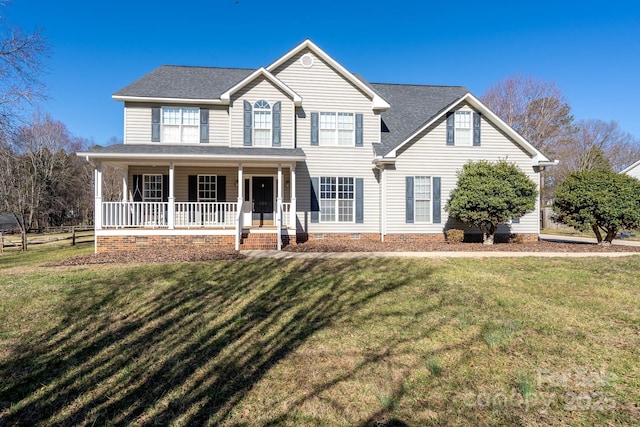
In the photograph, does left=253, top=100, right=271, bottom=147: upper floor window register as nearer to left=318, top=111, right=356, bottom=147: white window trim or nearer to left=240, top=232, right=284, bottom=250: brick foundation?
left=318, top=111, right=356, bottom=147: white window trim

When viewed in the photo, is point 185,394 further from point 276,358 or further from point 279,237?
point 279,237

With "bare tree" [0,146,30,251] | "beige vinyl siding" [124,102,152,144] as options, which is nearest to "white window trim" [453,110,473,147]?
"beige vinyl siding" [124,102,152,144]

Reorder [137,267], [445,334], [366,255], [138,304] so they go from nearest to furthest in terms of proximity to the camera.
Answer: [445,334], [138,304], [137,267], [366,255]

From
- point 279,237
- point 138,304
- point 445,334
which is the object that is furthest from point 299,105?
point 445,334

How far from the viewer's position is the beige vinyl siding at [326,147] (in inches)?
551

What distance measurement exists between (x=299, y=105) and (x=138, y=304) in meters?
10.4

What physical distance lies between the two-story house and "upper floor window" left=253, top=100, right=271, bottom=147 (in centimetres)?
4

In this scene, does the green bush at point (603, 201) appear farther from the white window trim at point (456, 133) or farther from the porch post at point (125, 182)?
the porch post at point (125, 182)

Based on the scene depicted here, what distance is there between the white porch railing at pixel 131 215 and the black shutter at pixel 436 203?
10.5 metres

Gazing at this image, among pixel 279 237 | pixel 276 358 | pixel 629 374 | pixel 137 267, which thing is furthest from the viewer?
pixel 279 237

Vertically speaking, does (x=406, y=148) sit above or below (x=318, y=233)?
above

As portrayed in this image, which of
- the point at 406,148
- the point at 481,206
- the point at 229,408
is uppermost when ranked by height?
the point at 406,148

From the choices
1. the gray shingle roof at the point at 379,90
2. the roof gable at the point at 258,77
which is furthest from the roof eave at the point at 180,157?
the roof gable at the point at 258,77

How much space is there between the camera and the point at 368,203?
46.8 ft
